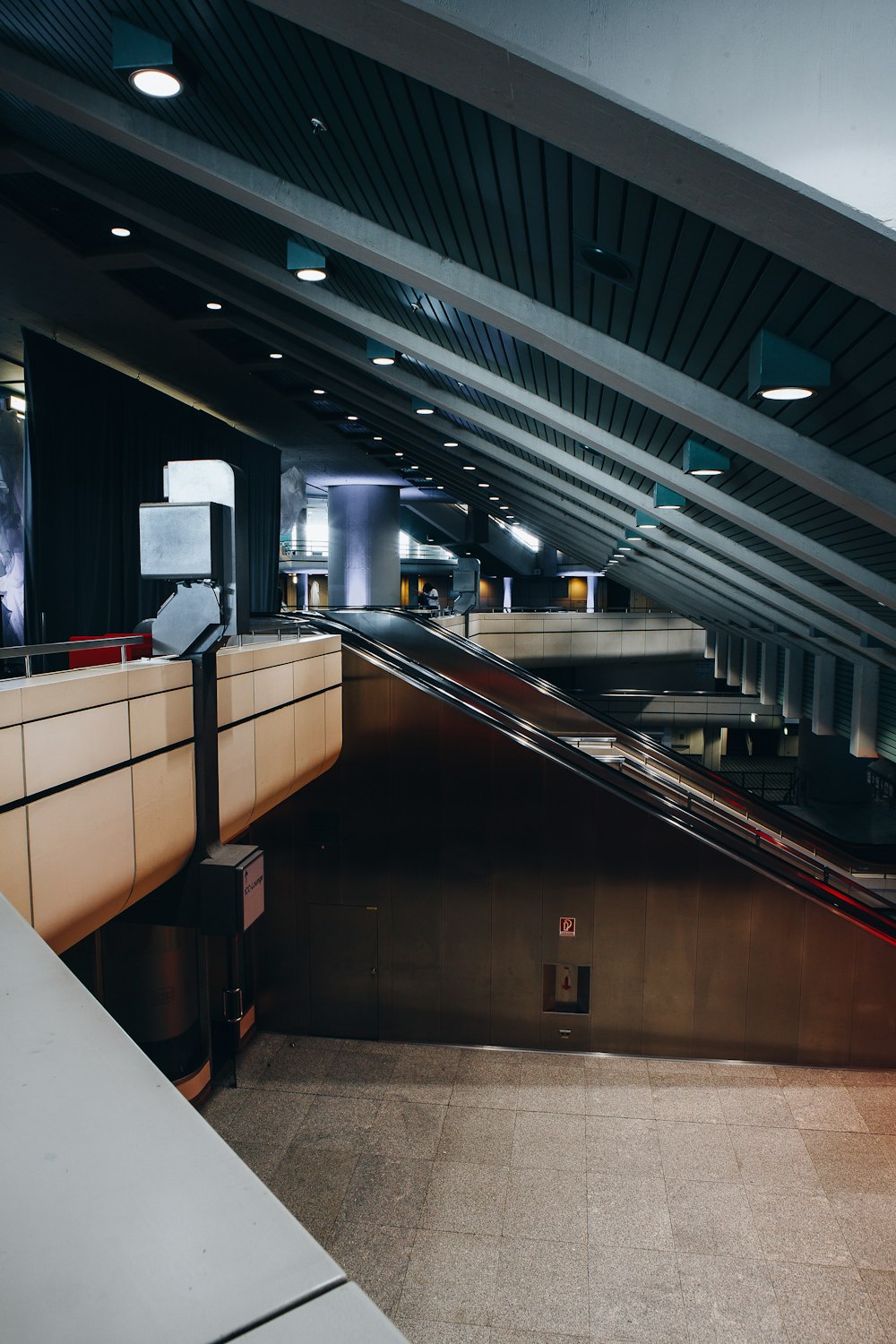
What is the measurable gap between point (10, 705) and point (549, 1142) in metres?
7.24

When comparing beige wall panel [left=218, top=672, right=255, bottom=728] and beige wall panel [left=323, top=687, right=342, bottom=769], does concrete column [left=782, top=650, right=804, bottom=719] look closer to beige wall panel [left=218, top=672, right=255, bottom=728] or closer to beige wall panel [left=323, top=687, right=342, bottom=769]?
beige wall panel [left=323, top=687, right=342, bottom=769]

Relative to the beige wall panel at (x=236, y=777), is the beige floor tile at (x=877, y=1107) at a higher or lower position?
lower

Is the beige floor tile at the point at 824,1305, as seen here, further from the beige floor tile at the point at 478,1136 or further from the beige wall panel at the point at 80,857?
the beige wall panel at the point at 80,857

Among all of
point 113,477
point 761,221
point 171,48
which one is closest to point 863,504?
point 761,221

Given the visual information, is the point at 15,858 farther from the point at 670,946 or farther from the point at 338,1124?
the point at 670,946

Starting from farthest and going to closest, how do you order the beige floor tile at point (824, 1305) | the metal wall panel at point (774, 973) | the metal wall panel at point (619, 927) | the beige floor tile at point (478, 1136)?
the metal wall panel at point (619, 927)
the metal wall panel at point (774, 973)
the beige floor tile at point (478, 1136)
the beige floor tile at point (824, 1305)

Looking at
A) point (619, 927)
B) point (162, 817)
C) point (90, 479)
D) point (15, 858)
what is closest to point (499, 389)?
point (162, 817)

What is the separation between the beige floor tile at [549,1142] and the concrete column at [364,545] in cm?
1534

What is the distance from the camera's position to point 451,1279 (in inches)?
267

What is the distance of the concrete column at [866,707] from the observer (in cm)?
1168

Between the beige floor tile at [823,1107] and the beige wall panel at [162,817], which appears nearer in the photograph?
the beige wall panel at [162,817]

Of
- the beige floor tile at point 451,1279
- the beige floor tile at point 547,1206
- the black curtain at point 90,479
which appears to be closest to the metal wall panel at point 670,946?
the beige floor tile at point 547,1206

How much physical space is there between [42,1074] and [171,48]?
449 cm

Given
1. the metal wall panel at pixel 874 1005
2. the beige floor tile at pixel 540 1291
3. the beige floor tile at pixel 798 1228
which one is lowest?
the beige floor tile at pixel 540 1291
